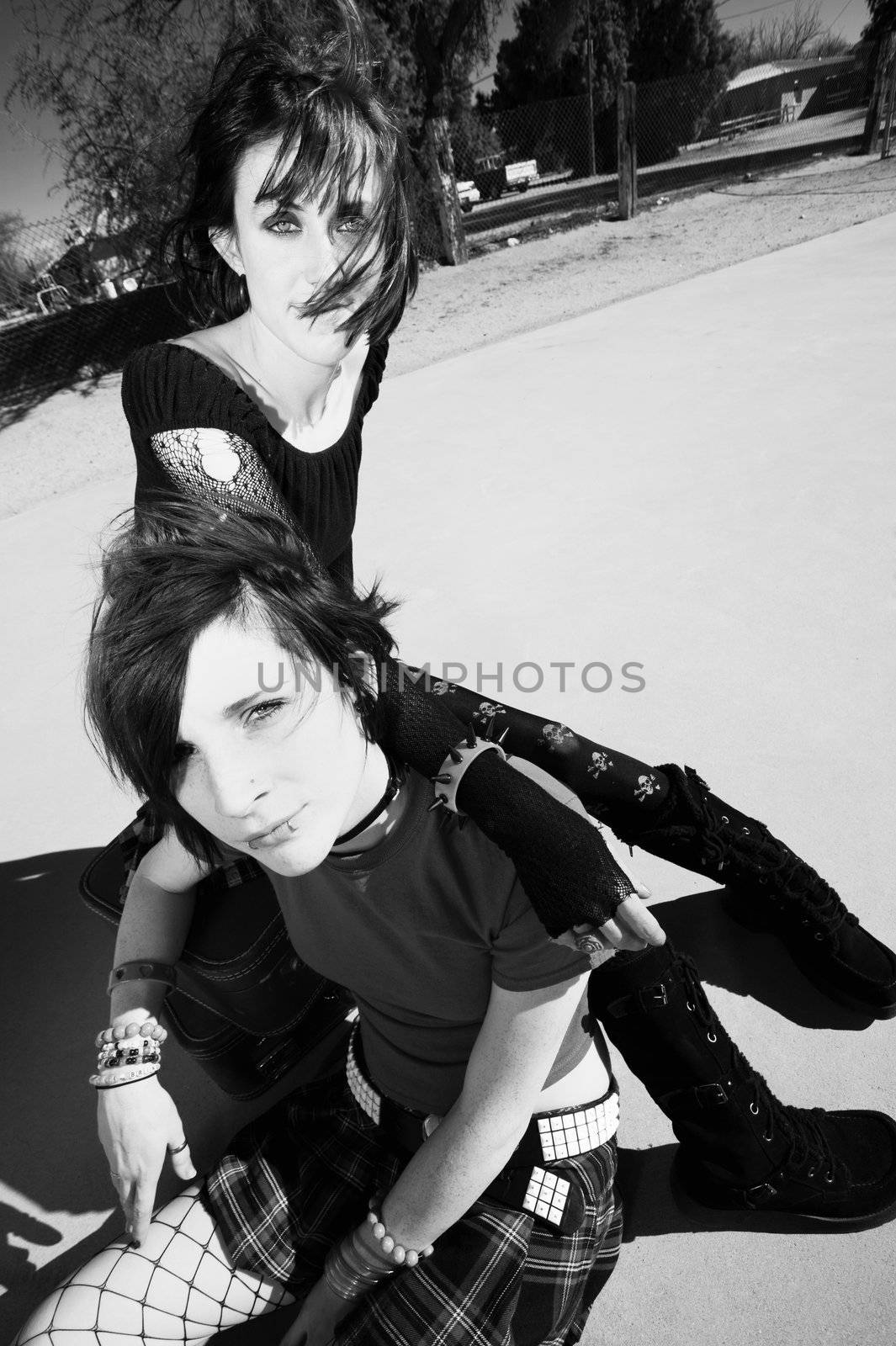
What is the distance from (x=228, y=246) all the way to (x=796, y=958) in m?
1.87

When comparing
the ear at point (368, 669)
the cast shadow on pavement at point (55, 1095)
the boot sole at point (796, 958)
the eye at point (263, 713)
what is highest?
the eye at point (263, 713)

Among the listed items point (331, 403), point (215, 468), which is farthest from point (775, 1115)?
point (331, 403)

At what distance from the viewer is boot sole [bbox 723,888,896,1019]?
1784 mm

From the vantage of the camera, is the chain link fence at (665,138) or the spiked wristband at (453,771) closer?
the spiked wristband at (453,771)

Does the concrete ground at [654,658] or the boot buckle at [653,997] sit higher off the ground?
the boot buckle at [653,997]

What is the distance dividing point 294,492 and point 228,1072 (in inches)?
46.1

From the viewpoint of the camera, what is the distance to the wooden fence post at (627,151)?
1094 cm

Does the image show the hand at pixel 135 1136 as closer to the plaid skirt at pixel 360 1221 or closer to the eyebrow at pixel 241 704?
the plaid skirt at pixel 360 1221

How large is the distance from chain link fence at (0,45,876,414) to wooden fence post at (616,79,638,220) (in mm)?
1762

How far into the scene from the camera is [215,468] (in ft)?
4.13

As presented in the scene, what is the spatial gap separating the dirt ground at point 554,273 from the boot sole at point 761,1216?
5662 mm

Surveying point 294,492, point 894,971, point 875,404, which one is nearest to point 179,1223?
point 294,492

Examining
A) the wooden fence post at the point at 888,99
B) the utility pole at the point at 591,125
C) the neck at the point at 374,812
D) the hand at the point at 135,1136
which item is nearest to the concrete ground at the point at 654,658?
the hand at the point at 135,1136

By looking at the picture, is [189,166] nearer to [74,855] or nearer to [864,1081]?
[74,855]
